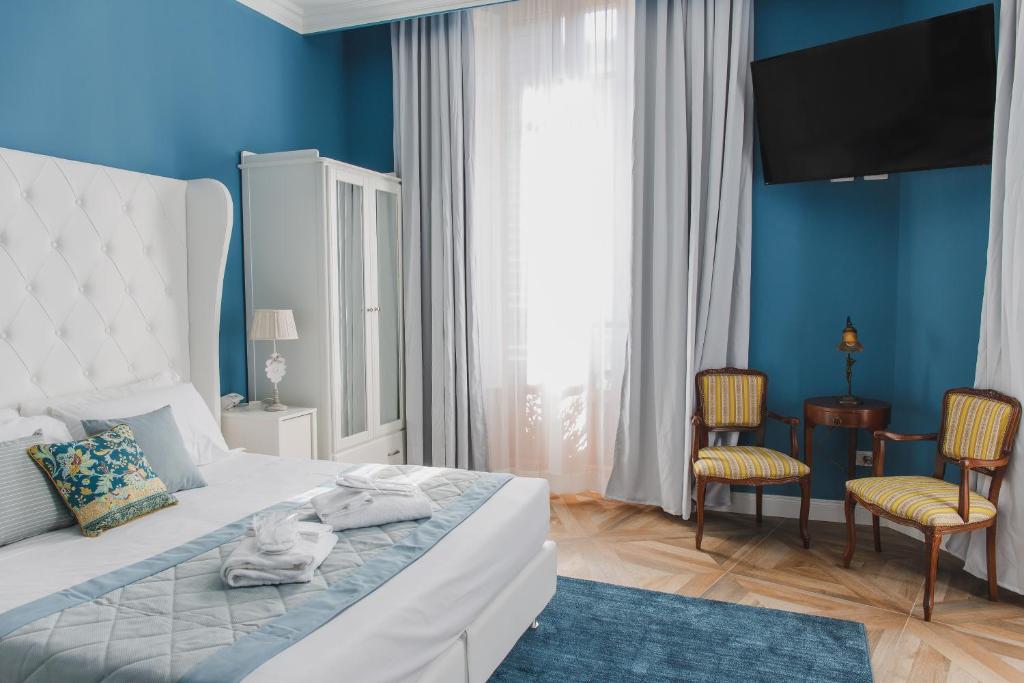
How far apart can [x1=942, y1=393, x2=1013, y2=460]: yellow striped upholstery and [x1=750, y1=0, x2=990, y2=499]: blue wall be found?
39 cm

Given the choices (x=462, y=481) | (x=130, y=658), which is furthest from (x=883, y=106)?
(x=130, y=658)

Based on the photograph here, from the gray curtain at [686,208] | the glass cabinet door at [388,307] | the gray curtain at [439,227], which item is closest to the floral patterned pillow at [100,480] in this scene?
the glass cabinet door at [388,307]

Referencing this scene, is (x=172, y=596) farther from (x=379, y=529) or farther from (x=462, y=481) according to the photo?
(x=462, y=481)

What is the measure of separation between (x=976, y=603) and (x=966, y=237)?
5.37ft

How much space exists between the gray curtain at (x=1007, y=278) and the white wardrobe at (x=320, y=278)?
9.93 feet

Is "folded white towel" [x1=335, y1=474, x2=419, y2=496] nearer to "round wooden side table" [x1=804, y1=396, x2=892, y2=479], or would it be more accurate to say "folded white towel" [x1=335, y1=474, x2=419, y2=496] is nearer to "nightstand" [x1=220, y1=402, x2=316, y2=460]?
"nightstand" [x1=220, y1=402, x2=316, y2=460]

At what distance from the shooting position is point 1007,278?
2879mm

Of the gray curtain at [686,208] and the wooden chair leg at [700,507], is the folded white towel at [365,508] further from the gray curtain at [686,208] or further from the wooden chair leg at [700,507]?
the gray curtain at [686,208]

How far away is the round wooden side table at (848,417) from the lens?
347cm

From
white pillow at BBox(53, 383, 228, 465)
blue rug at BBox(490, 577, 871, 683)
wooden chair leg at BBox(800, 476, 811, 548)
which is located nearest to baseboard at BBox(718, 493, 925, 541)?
wooden chair leg at BBox(800, 476, 811, 548)

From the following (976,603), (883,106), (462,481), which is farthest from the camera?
(883,106)

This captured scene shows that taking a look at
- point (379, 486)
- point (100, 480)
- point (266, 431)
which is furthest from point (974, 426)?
point (100, 480)

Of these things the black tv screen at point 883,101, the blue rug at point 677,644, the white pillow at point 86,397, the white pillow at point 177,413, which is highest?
the black tv screen at point 883,101

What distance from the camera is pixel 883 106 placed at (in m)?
3.35
